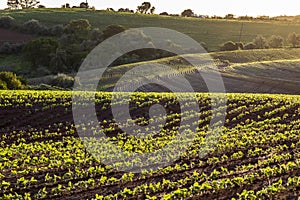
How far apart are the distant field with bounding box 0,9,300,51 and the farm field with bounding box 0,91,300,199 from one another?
153 feet

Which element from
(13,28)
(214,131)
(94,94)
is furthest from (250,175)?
(13,28)

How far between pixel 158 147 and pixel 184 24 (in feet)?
210

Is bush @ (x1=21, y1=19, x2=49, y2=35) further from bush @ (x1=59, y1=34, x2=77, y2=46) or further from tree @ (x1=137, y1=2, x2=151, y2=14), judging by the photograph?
tree @ (x1=137, y1=2, x2=151, y2=14)

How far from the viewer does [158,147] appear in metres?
15.4

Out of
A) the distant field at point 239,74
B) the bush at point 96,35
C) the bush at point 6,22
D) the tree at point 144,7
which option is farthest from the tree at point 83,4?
the distant field at point 239,74

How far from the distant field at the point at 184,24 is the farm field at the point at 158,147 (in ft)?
153

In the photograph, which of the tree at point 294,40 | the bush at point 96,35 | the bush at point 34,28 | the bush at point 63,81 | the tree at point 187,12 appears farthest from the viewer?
the tree at point 187,12

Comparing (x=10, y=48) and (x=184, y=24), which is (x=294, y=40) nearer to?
(x=184, y=24)

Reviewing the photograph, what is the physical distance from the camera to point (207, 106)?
21.1 meters

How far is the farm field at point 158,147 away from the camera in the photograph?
36.2 feet

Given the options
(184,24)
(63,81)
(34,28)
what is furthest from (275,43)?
(34,28)

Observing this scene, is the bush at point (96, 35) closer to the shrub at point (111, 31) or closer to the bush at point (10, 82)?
the shrub at point (111, 31)

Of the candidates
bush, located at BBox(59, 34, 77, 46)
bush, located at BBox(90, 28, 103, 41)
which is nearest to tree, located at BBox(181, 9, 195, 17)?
bush, located at BBox(90, 28, 103, 41)

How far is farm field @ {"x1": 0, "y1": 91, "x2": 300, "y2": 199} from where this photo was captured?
11.0 m
